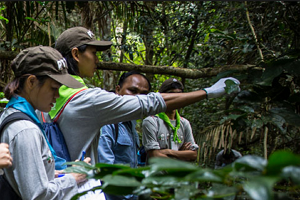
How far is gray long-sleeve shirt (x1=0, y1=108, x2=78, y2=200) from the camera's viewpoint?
1377mm

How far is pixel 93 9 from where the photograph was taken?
5027 millimetres

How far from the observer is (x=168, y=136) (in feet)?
10.2

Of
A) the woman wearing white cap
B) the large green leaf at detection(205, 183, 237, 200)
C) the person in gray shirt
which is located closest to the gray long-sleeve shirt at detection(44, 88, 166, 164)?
the woman wearing white cap

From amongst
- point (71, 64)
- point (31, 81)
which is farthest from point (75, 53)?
point (31, 81)

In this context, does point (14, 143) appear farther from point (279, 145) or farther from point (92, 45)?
point (279, 145)

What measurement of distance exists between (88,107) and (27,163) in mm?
538

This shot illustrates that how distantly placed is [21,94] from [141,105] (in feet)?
2.06

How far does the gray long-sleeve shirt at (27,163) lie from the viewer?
1377 mm

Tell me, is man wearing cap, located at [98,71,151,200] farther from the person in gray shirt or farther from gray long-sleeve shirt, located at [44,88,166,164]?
the person in gray shirt

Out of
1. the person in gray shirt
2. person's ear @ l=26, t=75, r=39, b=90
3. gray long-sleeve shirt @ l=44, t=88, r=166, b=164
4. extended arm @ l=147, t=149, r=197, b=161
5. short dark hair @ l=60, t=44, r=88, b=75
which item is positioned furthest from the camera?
extended arm @ l=147, t=149, r=197, b=161

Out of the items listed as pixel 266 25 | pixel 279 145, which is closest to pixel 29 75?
pixel 266 25

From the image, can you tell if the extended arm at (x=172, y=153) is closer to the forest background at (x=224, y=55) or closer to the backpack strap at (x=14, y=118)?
the forest background at (x=224, y=55)

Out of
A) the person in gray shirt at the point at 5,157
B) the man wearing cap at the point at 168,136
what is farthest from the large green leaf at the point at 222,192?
the man wearing cap at the point at 168,136

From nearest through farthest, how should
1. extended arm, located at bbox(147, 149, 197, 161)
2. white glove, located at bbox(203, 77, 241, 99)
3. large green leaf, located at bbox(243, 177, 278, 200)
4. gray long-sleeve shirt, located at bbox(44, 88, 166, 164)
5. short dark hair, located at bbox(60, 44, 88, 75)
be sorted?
1. large green leaf, located at bbox(243, 177, 278, 200)
2. gray long-sleeve shirt, located at bbox(44, 88, 166, 164)
3. short dark hair, located at bbox(60, 44, 88, 75)
4. white glove, located at bbox(203, 77, 241, 99)
5. extended arm, located at bbox(147, 149, 197, 161)
